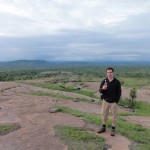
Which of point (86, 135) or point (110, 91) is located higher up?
point (110, 91)

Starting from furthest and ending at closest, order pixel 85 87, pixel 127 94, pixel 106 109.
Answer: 1. pixel 85 87
2. pixel 127 94
3. pixel 106 109

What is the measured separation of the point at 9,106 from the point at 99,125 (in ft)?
21.7

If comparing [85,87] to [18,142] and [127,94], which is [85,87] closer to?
[127,94]

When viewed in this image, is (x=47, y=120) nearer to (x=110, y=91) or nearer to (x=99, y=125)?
(x=99, y=125)

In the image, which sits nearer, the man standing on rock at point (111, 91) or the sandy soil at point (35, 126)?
the sandy soil at point (35, 126)

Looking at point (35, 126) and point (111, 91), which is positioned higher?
point (111, 91)

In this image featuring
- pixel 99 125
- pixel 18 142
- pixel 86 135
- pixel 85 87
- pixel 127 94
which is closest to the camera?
pixel 18 142

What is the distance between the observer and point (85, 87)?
38.8m

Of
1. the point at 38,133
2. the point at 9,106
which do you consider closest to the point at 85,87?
the point at 9,106

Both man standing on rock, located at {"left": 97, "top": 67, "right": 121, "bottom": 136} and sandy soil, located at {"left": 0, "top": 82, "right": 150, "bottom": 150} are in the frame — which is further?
man standing on rock, located at {"left": 97, "top": 67, "right": 121, "bottom": 136}

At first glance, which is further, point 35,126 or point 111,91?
point 35,126

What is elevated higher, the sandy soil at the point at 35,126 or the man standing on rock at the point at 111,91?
the man standing on rock at the point at 111,91

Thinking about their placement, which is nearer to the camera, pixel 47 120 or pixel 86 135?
pixel 86 135

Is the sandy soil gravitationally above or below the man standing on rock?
below
